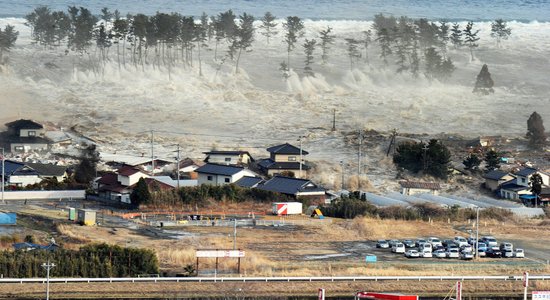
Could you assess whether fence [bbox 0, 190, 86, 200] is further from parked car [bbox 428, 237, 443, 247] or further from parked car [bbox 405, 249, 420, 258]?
parked car [bbox 405, 249, 420, 258]

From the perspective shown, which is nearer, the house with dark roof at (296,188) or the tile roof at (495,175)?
the house with dark roof at (296,188)

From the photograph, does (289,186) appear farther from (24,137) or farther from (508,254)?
(24,137)

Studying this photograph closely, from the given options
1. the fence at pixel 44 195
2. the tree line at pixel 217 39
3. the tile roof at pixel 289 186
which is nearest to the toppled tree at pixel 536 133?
the tile roof at pixel 289 186

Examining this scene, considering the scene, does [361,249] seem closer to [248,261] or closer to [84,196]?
[248,261]

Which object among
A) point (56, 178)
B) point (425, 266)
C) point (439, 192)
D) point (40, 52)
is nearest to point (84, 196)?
point (56, 178)

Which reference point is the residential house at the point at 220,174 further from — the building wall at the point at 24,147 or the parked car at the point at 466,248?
the parked car at the point at 466,248

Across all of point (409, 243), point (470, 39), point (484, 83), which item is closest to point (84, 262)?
point (409, 243)
